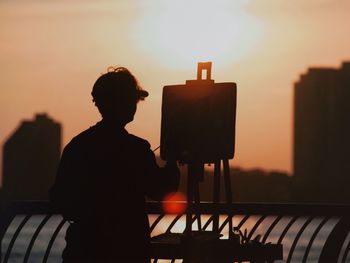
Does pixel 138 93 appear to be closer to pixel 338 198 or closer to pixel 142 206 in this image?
pixel 142 206

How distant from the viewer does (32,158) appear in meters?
168

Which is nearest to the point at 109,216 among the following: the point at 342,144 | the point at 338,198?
the point at 338,198

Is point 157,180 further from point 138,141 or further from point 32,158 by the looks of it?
point 32,158

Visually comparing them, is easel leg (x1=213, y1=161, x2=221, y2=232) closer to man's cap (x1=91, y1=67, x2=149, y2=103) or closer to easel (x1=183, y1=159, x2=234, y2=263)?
easel (x1=183, y1=159, x2=234, y2=263)

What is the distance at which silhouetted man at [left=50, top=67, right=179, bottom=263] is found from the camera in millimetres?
6301

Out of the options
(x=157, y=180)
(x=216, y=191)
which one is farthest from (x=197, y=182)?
(x=157, y=180)

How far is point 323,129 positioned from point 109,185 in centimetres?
18811

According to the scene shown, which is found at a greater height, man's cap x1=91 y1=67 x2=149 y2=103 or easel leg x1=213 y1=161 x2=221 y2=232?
man's cap x1=91 y1=67 x2=149 y2=103

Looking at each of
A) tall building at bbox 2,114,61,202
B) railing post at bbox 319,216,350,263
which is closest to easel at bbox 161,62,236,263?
railing post at bbox 319,216,350,263

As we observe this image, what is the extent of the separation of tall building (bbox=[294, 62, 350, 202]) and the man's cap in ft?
486

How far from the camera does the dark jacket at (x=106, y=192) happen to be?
630 cm

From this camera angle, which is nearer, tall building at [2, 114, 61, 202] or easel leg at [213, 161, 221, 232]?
easel leg at [213, 161, 221, 232]

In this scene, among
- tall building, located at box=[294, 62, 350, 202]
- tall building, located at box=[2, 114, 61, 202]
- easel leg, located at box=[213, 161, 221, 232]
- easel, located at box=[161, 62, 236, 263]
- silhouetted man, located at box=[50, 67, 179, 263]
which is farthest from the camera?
tall building, located at box=[294, 62, 350, 202]

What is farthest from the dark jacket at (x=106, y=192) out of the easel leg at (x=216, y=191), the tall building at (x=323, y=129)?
the tall building at (x=323, y=129)
